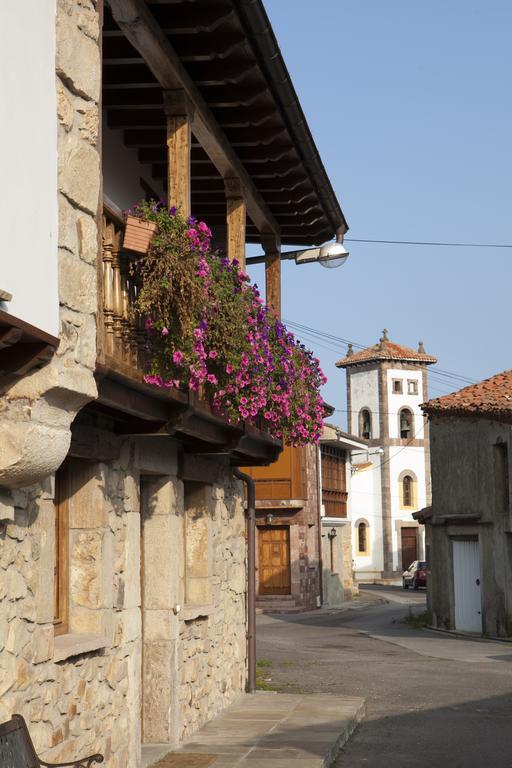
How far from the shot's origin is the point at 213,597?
10641mm

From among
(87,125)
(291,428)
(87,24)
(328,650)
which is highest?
(87,24)

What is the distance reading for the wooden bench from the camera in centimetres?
516

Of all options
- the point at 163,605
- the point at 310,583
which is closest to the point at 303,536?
the point at 310,583

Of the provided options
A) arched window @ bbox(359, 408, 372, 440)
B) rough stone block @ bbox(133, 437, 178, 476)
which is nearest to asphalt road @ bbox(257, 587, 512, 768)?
rough stone block @ bbox(133, 437, 178, 476)

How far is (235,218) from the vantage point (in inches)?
435

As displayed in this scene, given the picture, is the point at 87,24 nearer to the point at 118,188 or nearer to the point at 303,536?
the point at 118,188

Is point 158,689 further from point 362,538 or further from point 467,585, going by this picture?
point 362,538

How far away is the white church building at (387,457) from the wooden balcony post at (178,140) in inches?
2071

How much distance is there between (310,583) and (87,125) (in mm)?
30349

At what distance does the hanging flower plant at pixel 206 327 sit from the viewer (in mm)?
7285

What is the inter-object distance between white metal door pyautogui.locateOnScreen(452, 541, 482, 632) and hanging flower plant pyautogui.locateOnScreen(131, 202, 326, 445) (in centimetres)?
1627

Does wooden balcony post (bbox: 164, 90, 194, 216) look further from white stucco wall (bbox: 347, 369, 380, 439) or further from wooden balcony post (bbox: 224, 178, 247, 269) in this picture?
white stucco wall (bbox: 347, 369, 380, 439)

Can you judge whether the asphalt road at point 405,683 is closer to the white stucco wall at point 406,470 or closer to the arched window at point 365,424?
the white stucco wall at point 406,470

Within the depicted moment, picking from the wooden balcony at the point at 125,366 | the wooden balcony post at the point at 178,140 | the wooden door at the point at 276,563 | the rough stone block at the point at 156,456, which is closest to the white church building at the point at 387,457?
the wooden door at the point at 276,563
